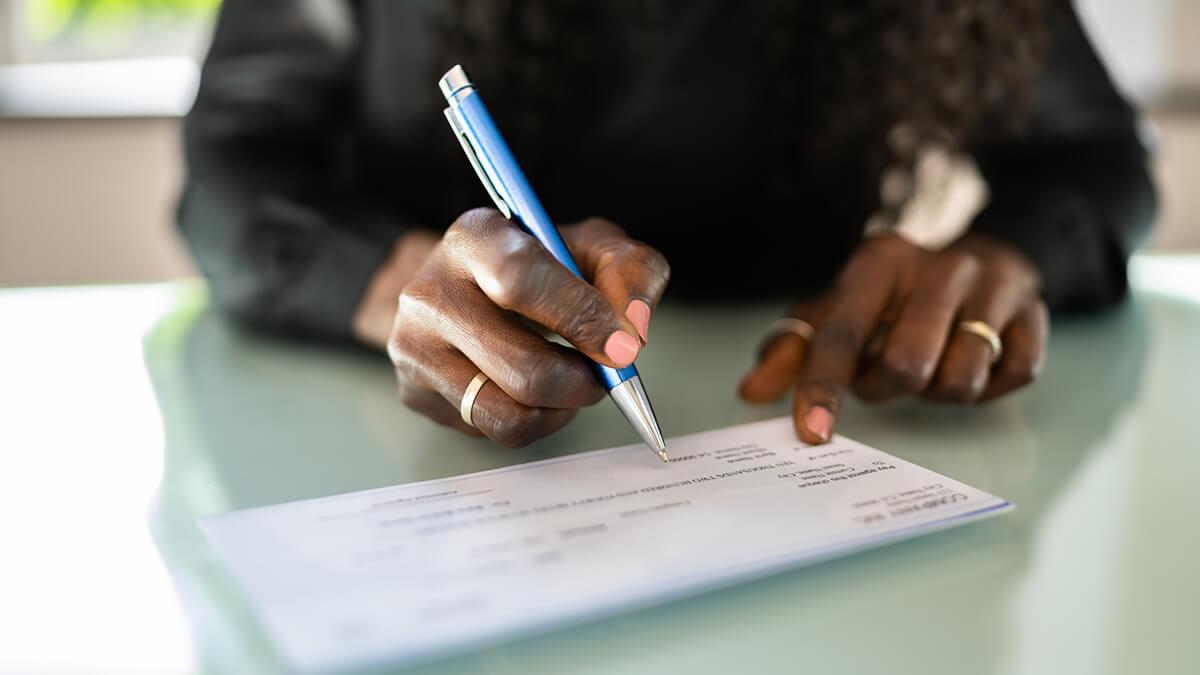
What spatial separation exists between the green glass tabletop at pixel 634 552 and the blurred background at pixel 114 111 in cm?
137

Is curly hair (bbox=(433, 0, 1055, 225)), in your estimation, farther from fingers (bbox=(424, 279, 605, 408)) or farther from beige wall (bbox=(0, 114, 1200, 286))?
beige wall (bbox=(0, 114, 1200, 286))

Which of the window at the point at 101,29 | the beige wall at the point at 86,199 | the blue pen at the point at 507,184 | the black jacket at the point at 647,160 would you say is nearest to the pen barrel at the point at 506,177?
the blue pen at the point at 507,184

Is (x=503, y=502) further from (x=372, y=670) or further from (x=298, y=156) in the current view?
(x=298, y=156)

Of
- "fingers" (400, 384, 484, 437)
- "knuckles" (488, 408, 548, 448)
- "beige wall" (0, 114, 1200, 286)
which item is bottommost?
"beige wall" (0, 114, 1200, 286)

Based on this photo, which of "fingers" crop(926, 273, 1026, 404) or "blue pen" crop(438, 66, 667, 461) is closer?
"blue pen" crop(438, 66, 667, 461)

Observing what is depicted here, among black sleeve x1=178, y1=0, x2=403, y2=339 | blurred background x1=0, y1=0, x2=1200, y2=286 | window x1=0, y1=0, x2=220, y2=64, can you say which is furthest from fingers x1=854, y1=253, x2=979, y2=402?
window x1=0, y1=0, x2=220, y2=64

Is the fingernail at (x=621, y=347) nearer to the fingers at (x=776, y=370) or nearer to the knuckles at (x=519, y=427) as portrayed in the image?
the knuckles at (x=519, y=427)

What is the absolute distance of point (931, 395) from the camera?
0.55 meters

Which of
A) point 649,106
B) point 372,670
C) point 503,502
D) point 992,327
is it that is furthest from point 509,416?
point 649,106

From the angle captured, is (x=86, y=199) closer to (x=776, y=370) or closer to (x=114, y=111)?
(x=114, y=111)

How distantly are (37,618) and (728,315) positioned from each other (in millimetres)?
630

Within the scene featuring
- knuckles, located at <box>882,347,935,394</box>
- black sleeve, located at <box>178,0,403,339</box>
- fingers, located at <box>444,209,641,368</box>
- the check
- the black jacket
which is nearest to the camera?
the check

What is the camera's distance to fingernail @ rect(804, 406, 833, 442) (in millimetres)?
477

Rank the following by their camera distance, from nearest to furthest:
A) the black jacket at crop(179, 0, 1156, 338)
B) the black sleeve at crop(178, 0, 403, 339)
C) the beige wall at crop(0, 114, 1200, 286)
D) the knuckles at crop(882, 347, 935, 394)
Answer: the knuckles at crop(882, 347, 935, 394), the black sleeve at crop(178, 0, 403, 339), the black jacket at crop(179, 0, 1156, 338), the beige wall at crop(0, 114, 1200, 286)
